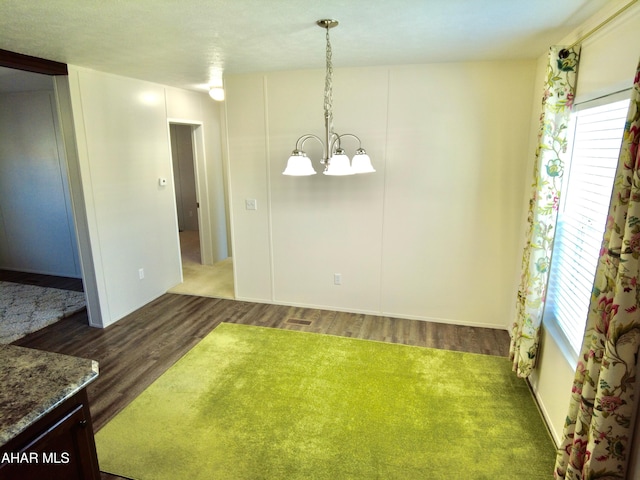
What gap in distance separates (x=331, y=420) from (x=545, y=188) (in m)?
2.10

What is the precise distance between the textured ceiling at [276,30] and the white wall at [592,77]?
197mm

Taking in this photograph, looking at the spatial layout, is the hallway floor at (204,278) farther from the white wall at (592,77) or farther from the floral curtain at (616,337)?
the floral curtain at (616,337)

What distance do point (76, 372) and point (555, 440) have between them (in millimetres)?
2668

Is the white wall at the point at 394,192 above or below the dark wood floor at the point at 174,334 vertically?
above

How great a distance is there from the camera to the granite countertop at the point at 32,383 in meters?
1.22

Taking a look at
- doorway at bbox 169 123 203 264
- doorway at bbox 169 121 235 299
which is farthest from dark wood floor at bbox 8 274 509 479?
doorway at bbox 169 123 203 264

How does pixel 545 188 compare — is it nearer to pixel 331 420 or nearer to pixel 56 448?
pixel 331 420

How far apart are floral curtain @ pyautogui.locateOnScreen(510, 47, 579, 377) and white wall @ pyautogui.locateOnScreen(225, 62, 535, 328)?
1006mm

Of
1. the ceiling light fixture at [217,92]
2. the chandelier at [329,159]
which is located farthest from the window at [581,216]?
the ceiling light fixture at [217,92]

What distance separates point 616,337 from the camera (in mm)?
1306

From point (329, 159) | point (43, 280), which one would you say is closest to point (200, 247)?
point (43, 280)

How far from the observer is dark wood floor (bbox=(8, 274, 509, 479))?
3076 mm

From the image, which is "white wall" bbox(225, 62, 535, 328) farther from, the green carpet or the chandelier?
the chandelier

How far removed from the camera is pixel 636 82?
132 centimetres
